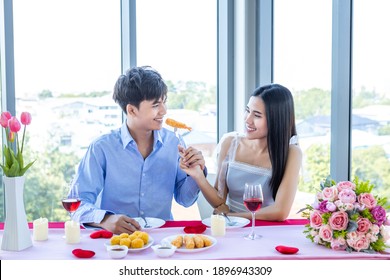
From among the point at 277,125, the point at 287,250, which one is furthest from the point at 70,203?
the point at 277,125

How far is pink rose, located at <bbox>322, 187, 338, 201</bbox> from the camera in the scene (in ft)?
5.30

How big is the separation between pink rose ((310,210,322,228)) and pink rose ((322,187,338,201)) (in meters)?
0.06

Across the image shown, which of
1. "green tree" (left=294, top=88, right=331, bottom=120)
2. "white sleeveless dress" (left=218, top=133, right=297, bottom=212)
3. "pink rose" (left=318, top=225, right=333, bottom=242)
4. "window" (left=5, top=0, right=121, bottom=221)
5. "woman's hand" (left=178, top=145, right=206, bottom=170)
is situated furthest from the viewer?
"window" (left=5, top=0, right=121, bottom=221)

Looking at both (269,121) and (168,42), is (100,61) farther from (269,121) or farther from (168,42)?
(269,121)

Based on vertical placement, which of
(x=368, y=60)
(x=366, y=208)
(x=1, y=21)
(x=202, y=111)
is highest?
(x=1, y=21)

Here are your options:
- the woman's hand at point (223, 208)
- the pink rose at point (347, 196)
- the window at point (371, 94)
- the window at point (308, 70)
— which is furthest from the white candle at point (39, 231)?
Answer: the window at point (371, 94)

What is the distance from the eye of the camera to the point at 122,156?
2.19m

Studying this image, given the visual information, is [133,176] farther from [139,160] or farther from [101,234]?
[101,234]

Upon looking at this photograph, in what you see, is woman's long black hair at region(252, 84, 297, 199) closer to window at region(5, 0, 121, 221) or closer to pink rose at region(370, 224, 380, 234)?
pink rose at region(370, 224, 380, 234)

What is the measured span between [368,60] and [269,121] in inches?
32.8

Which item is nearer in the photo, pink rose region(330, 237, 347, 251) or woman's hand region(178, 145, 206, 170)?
pink rose region(330, 237, 347, 251)

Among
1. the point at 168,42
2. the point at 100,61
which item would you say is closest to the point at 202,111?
the point at 168,42

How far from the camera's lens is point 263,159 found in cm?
240

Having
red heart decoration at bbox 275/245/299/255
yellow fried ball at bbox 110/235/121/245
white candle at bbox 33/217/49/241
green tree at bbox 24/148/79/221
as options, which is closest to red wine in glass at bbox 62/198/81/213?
white candle at bbox 33/217/49/241
